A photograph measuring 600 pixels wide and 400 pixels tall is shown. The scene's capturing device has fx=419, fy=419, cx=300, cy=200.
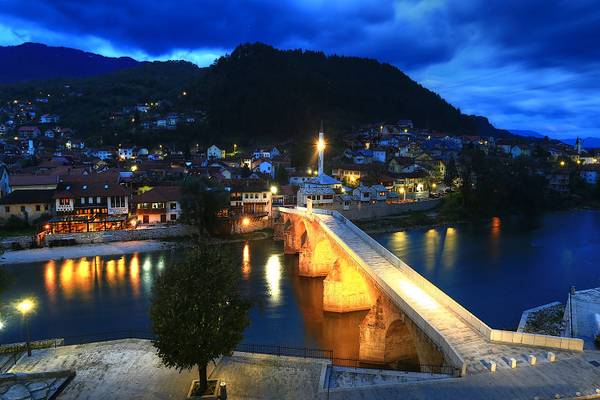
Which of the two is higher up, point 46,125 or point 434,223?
point 46,125

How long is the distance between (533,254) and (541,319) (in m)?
19.2

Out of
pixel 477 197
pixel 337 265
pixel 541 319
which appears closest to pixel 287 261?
pixel 337 265

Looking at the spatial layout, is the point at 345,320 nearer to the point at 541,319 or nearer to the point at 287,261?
the point at 541,319

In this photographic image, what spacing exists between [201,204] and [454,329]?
1211 inches

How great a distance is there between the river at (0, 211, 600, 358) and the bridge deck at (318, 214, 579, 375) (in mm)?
4490

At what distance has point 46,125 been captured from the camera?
98.0m

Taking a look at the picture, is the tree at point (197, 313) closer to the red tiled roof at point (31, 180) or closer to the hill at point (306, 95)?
the red tiled roof at point (31, 180)

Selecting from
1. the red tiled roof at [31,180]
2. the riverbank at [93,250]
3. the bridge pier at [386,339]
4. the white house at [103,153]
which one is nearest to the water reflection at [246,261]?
the riverbank at [93,250]

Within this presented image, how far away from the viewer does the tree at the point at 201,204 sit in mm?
Answer: 40188

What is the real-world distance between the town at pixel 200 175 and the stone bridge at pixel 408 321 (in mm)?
20404

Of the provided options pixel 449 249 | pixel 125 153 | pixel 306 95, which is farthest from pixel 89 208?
pixel 306 95

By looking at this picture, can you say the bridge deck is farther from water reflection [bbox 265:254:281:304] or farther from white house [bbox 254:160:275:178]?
white house [bbox 254:160:275:178]

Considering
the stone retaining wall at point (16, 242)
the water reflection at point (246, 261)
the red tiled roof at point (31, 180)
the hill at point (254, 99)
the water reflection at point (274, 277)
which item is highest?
the hill at point (254, 99)

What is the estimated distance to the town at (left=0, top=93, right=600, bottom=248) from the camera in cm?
4041
